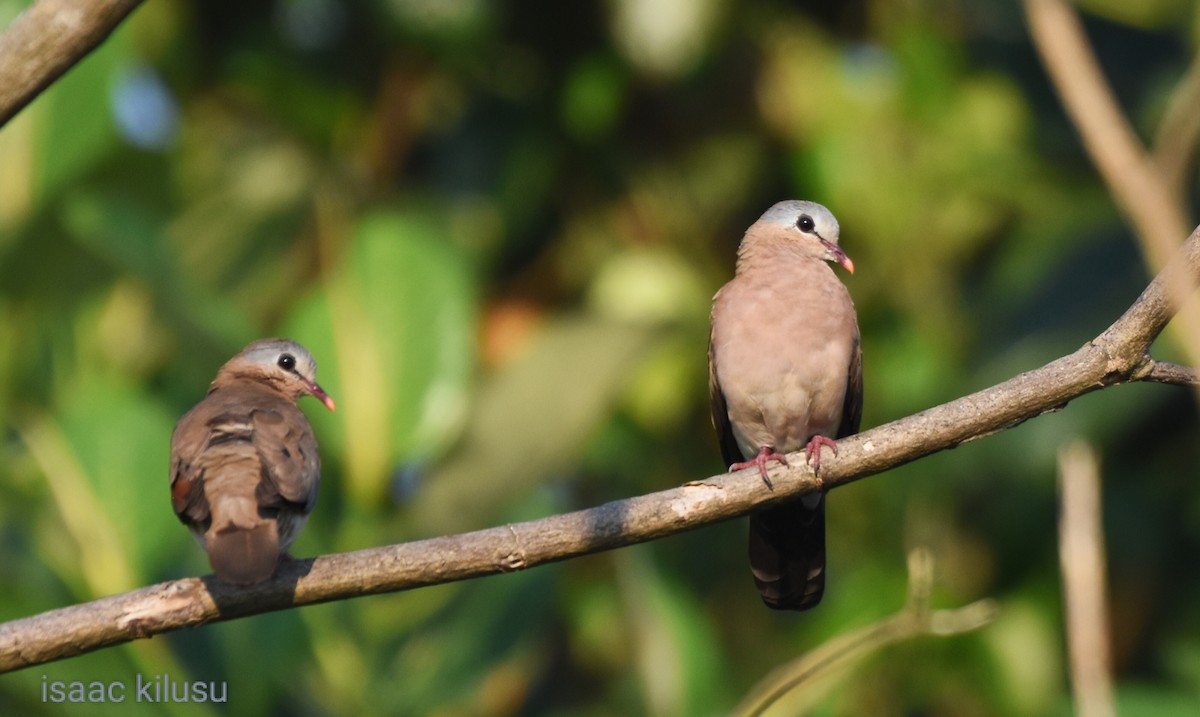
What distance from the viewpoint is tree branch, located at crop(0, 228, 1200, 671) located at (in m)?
2.99

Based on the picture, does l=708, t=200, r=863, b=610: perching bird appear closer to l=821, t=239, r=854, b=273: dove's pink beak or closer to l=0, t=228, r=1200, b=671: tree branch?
l=821, t=239, r=854, b=273: dove's pink beak

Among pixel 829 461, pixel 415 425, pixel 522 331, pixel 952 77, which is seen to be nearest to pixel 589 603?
pixel 522 331

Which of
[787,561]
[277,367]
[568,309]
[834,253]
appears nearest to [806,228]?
[834,253]

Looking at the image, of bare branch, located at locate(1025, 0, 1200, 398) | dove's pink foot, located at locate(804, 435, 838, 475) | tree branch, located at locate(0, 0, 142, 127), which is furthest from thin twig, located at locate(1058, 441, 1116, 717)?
tree branch, located at locate(0, 0, 142, 127)

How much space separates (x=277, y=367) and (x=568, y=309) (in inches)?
91.0

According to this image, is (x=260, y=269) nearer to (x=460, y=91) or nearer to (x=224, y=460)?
(x=460, y=91)

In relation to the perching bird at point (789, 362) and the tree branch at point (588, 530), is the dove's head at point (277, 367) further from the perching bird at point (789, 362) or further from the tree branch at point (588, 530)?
the tree branch at point (588, 530)

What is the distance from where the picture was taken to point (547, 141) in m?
6.73

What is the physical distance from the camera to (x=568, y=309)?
6676 mm

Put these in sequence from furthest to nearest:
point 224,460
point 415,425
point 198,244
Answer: point 198,244
point 415,425
point 224,460

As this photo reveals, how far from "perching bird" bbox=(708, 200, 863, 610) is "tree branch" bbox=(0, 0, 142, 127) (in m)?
2.45

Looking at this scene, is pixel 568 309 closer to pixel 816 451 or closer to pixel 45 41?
pixel 816 451

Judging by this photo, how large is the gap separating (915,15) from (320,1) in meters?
2.61

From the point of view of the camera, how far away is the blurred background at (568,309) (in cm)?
487
